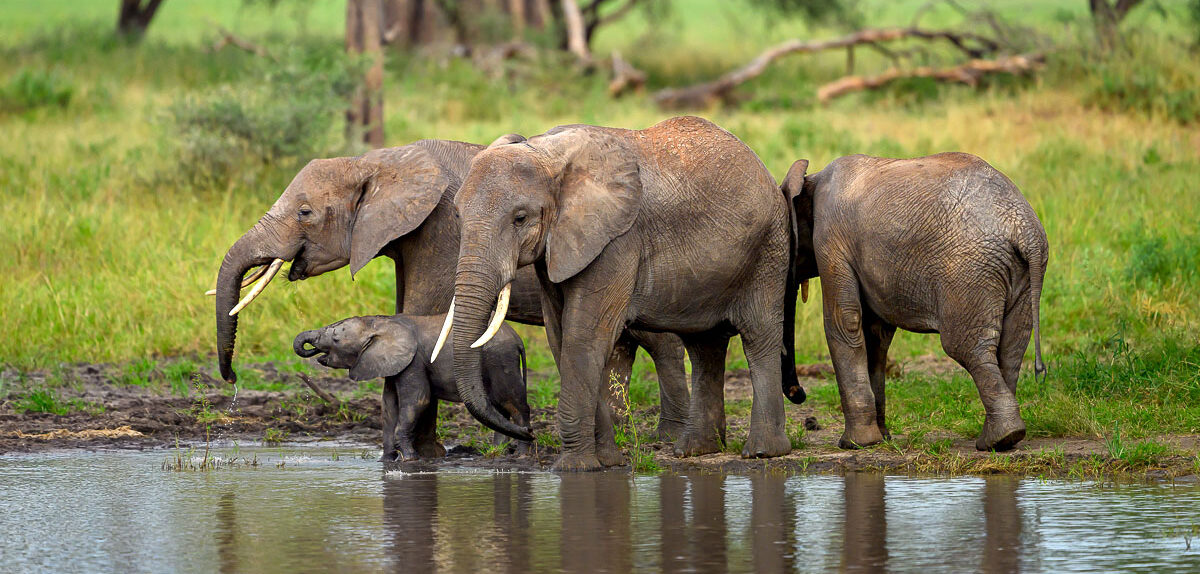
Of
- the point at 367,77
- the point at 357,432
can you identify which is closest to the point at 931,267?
the point at 357,432

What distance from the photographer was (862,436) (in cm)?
796

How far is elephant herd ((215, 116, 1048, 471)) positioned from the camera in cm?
729

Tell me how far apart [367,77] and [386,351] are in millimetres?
9493

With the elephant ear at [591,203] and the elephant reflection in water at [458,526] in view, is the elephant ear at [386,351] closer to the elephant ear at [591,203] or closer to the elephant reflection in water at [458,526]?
the elephant reflection in water at [458,526]

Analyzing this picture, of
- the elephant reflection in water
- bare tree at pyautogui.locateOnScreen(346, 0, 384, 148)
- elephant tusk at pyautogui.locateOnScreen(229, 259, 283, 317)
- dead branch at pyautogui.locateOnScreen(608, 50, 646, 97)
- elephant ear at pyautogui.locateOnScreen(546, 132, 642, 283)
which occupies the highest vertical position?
dead branch at pyautogui.locateOnScreen(608, 50, 646, 97)

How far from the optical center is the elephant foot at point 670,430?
8758 mm

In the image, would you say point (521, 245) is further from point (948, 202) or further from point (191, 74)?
point (191, 74)

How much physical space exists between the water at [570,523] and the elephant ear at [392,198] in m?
1.34

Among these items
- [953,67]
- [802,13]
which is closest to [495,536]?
[953,67]

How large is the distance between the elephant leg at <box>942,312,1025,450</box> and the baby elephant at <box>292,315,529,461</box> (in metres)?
2.33

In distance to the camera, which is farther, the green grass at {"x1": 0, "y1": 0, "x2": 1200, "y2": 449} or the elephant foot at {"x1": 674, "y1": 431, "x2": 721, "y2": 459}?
the green grass at {"x1": 0, "y1": 0, "x2": 1200, "y2": 449}

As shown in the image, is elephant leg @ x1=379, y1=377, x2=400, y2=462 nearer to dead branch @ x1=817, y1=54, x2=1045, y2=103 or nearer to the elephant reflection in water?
the elephant reflection in water

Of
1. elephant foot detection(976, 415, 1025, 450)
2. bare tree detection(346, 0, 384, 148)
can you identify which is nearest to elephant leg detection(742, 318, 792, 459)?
elephant foot detection(976, 415, 1025, 450)

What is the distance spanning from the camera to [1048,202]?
532 inches
